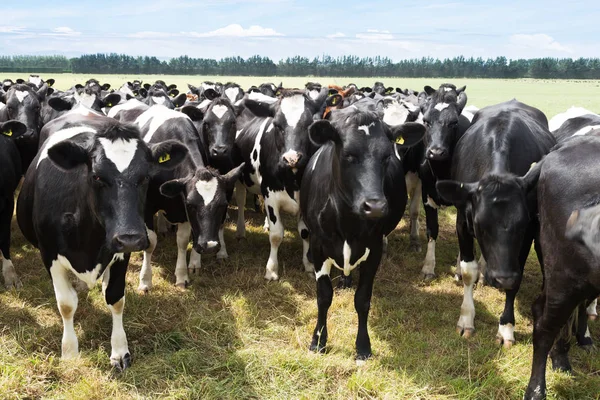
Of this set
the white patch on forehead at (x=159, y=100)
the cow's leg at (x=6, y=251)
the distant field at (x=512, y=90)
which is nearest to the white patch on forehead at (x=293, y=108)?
the cow's leg at (x=6, y=251)

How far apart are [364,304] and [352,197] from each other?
1.16 meters

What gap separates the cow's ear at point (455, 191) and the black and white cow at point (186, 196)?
229 cm

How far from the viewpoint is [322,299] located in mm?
4840

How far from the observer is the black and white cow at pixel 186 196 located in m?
5.44

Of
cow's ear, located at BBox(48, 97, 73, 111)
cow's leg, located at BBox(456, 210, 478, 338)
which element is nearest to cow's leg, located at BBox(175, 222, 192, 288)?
cow's leg, located at BBox(456, 210, 478, 338)

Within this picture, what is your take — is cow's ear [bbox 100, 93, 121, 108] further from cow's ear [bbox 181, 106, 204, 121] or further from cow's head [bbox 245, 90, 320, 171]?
cow's head [bbox 245, 90, 320, 171]

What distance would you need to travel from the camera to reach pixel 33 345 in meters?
4.68

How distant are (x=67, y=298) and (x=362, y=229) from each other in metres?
2.63

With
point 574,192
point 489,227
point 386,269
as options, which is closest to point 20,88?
point 386,269

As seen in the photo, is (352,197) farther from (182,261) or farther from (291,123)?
(182,261)

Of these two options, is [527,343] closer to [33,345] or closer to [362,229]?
[362,229]

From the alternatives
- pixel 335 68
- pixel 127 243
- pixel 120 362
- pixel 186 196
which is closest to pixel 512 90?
pixel 335 68

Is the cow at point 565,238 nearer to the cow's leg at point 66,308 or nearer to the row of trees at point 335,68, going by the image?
the cow's leg at point 66,308

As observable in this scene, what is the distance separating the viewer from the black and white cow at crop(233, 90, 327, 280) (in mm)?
6121
